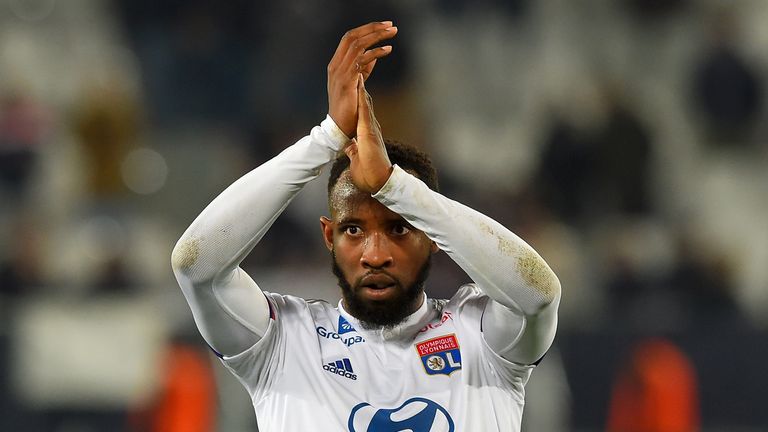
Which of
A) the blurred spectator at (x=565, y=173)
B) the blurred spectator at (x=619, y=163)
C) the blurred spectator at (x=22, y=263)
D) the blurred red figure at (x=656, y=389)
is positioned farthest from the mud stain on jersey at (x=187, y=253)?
the blurred spectator at (x=619, y=163)

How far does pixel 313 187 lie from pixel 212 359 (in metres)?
1.62

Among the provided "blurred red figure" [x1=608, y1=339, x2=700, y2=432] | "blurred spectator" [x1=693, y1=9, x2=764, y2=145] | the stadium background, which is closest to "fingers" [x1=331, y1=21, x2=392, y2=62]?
the stadium background

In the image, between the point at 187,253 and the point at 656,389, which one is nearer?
the point at 187,253

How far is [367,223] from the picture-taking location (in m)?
3.68

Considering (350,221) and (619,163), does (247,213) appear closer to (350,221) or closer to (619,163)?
(350,221)

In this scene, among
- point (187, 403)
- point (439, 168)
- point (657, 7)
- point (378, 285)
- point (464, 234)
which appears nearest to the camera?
point (464, 234)

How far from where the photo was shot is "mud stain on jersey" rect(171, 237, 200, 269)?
3535 millimetres

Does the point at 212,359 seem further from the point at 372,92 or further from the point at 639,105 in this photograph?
the point at 639,105

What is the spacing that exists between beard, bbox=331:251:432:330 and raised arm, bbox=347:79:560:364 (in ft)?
0.87

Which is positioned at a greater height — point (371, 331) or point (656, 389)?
point (371, 331)

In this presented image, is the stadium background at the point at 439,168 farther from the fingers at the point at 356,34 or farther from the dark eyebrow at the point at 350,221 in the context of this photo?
the fingers at the point at 356,34

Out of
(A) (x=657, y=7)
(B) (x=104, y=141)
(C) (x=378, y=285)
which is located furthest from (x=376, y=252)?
(A) (x=657, y=7)

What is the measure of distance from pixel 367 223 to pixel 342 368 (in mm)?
443

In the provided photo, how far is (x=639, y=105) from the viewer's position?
11.5 metres
